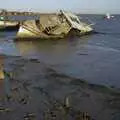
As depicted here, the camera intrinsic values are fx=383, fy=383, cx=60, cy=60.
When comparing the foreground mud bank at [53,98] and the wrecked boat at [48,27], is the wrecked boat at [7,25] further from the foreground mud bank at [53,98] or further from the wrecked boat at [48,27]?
the foreground mud bank at [53,98]

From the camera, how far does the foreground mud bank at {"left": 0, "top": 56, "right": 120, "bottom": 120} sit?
44.4 feet

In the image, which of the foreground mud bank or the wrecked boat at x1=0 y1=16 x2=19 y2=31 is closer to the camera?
the foreground mud bank

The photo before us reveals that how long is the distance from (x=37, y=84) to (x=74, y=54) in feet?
51.8

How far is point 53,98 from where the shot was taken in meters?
16.4

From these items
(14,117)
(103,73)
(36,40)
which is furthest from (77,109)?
(36,40)

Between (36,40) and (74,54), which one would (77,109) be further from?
(36,40)

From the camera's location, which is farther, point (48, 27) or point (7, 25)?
point (7, 25)

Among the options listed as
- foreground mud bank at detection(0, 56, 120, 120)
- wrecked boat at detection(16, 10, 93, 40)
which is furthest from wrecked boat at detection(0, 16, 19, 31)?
foreground mud bank at detection(0, 56, 120, 120)

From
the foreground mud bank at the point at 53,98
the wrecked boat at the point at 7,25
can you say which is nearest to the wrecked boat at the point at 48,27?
the wrecked boat at the point at 7,25

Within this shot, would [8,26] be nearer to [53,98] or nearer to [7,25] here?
[7,25]

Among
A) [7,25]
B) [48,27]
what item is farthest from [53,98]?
[7,25]

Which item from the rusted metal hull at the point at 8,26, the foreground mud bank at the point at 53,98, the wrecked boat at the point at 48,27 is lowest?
the rusted metal hull at the point at 8,26

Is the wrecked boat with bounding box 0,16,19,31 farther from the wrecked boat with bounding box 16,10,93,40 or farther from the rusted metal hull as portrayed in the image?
the wrecked boat with bounding box 16,10,93,40

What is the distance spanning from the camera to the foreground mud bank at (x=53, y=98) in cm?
1353
